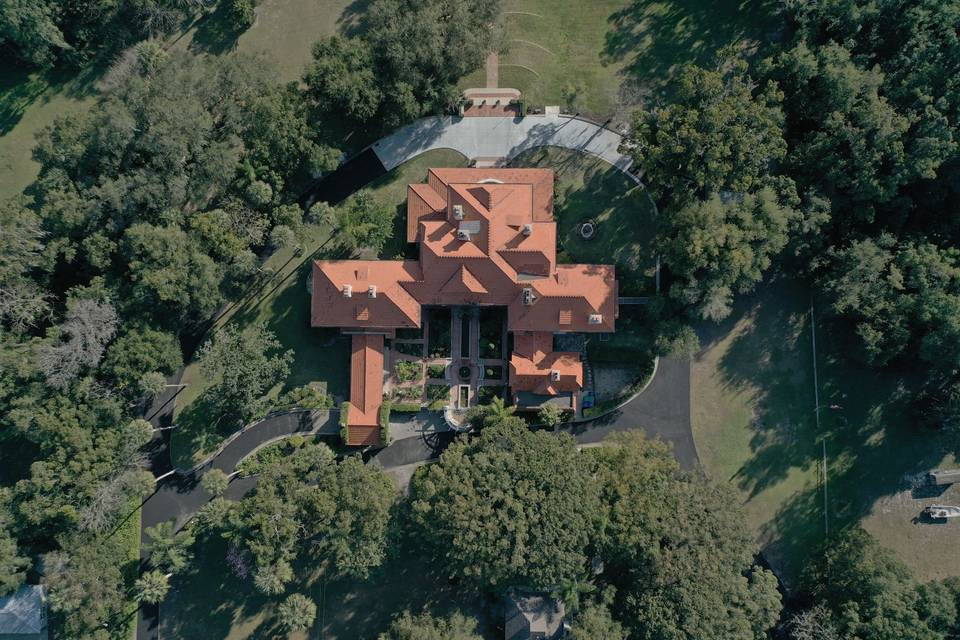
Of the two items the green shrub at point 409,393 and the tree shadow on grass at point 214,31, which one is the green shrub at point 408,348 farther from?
the tree shadow on grass at point 214,31

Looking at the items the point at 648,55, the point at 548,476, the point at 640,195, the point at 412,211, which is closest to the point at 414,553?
the point at 548,476

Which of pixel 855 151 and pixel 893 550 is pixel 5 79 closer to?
pixel 855 151

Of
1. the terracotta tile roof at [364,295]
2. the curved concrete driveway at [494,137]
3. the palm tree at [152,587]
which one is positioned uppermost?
the curved concrete driveway at [494,137]

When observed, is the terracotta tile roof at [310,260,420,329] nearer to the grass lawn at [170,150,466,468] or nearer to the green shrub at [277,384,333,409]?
the grass lawn at [170,150,466,468]

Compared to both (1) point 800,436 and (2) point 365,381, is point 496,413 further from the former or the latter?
(1) point 800,436

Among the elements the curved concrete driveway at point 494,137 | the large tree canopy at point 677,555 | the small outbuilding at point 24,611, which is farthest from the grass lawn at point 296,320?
the large tree canopy at point 677,555

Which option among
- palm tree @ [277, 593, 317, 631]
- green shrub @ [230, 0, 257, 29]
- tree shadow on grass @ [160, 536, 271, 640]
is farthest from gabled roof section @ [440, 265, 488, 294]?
green shrub @ [230, 0, 257, 29]
